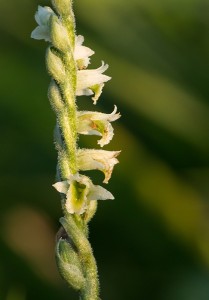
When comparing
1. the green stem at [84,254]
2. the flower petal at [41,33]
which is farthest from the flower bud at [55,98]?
the green stem at [84,254]

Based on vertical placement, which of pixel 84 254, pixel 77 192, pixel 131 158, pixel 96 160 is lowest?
pixel 84 254

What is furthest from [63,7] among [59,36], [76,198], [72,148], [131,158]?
[131,158]

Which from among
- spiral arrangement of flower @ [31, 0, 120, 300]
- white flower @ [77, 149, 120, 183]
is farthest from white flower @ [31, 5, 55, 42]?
white flower @ [77, 149, 120, 183]

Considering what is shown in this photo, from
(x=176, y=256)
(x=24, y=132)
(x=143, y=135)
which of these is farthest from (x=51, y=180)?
(x=176, y=256)

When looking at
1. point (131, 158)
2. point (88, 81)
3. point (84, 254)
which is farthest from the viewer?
point (131, 158)

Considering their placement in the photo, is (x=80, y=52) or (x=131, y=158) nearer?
(x=80, y=52)

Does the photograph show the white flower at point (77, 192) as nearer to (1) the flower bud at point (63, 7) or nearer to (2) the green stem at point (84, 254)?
(2) the green stem at point (84, 254)

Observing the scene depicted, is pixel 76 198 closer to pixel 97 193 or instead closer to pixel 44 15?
pixel 97 193
